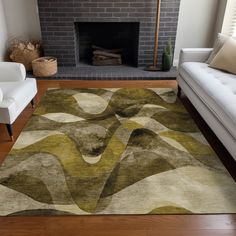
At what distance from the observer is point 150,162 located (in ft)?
6.44

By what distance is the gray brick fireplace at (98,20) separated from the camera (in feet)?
12.0

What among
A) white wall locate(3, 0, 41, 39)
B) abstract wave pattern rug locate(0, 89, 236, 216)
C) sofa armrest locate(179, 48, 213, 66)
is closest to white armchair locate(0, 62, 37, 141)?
abstract wave pattern rug locate(0, 89, 236, 216)

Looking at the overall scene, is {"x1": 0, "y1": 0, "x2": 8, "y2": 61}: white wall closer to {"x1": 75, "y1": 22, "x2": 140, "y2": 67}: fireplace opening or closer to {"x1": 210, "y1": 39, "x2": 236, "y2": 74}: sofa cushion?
{"x1": 75, "y1": 22, "x2": 140, "y2": 67}: fireplace opening

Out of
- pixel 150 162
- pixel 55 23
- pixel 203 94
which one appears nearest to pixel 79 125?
pixel 150 162

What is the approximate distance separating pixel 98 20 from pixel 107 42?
513 millimetres

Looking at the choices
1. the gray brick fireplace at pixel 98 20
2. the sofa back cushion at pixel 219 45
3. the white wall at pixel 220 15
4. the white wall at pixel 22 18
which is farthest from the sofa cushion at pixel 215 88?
the white wall at pixel 22 18

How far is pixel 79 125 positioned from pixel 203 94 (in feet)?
3.96

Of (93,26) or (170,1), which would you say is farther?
(93,26)

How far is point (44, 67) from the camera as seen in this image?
11.9ft

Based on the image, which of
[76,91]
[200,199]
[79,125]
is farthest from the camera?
[76,91]

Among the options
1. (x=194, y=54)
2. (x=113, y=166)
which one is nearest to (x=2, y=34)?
(x=194, y=54)

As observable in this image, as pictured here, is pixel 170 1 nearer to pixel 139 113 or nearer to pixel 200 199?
pixel 139 113

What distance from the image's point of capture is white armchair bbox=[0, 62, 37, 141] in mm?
2125

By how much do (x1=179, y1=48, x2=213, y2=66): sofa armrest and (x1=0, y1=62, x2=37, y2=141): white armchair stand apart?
1.79m
